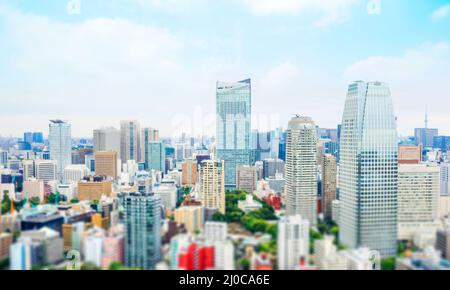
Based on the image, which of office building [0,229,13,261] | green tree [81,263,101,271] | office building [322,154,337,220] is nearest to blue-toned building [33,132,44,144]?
office building [0,229,13,261]

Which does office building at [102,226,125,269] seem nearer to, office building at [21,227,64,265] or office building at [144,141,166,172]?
office building at [21,227,64,265]

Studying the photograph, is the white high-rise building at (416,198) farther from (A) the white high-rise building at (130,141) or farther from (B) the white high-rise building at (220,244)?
(A) the white high-rise building at (130,141)

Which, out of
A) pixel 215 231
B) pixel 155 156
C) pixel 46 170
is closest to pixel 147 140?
pixel 155 156

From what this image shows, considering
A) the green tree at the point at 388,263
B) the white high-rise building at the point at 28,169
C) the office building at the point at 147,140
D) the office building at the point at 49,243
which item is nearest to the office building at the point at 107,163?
the office building at the point at 147,140

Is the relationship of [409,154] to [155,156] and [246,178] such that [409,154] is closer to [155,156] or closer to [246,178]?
[246,178]

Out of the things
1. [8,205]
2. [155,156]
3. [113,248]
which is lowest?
[113,248]
